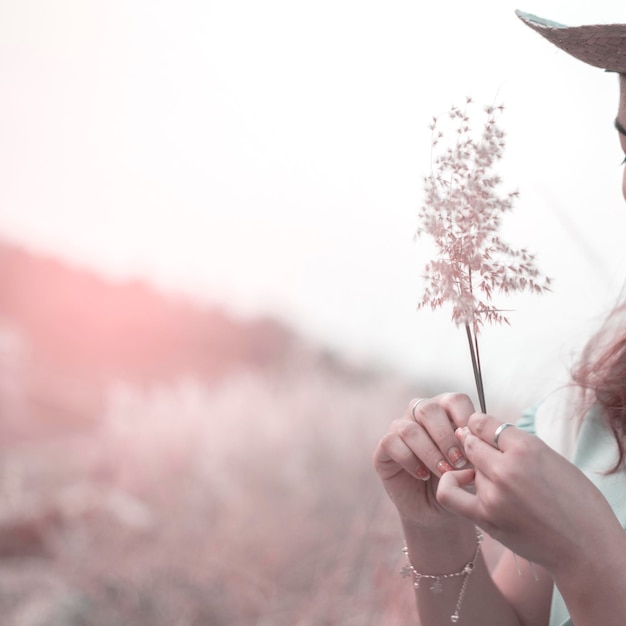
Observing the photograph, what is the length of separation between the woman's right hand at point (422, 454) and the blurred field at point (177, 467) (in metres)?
0.93

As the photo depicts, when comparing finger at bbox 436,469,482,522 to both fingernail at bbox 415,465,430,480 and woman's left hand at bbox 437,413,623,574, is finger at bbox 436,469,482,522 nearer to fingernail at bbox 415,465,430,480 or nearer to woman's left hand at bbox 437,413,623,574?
woman's left hand at bbox 437,413,623,574

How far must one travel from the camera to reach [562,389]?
1174 millimetres

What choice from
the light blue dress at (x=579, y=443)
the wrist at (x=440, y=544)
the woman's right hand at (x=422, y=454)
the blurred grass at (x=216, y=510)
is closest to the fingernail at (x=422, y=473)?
the woman's right hand at (x=422, y=454)

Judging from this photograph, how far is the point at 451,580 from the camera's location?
3.14ft

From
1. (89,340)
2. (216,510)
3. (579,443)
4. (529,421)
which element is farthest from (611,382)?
(89,340)

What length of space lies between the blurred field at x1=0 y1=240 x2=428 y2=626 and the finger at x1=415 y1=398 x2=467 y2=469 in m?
1.08

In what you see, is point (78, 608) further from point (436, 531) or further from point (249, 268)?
point (436, 531)

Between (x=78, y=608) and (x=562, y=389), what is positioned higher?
(x=562, y=389)

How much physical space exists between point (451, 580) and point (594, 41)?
749mm

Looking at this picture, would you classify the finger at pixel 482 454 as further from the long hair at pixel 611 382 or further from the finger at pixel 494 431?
the long hair at pixel 611 382

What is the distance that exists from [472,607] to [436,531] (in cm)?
15

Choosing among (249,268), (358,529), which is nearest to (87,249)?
(249,268)

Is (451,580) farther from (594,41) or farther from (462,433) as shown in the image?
(594,41)

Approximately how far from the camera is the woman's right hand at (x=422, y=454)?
792mm
